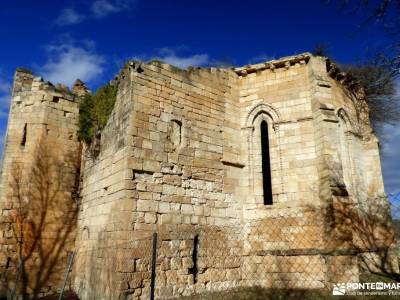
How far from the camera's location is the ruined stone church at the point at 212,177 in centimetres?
791

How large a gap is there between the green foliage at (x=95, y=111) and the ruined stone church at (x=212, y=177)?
13.0 inches

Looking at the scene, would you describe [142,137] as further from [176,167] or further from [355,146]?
[355,146]

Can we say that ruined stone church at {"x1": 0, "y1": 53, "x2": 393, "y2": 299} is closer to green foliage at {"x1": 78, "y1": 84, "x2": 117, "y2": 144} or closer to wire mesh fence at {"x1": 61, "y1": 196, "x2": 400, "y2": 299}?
wire mesh fence at {"x1": 61, "y1": 196, "x2": 400, "y2": 299}


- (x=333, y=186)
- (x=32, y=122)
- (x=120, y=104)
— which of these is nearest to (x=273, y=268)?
(x=333, y=186)

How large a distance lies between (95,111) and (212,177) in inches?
177

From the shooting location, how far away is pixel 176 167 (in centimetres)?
855

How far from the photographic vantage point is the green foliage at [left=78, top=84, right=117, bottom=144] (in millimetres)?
9930

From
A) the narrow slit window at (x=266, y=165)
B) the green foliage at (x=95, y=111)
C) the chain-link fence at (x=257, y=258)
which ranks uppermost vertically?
the green foliage at (x=95, y=111)

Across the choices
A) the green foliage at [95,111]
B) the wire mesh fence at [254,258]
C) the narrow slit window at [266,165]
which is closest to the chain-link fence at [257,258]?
the wire mesh fence at [254,258]

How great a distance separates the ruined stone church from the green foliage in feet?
1.08

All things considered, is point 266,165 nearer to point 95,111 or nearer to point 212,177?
point 212,177

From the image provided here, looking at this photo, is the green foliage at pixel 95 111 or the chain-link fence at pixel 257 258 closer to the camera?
the chain-link fence at pixel 257 258

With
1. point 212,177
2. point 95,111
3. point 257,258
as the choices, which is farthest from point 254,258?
point 95,111

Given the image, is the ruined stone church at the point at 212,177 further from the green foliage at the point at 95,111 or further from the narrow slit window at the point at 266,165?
the green foliage at the point at 95,111
